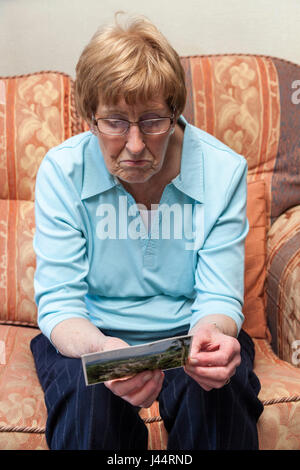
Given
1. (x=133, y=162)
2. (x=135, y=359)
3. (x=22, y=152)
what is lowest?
(x=135, y=359)

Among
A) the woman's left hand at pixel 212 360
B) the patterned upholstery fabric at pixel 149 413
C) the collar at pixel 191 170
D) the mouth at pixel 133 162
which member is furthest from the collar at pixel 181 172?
the patterned upholstery fabric at pixel 149 413

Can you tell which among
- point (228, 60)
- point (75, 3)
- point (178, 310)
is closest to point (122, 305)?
point (178, 310)

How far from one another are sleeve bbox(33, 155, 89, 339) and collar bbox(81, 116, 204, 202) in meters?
0.05

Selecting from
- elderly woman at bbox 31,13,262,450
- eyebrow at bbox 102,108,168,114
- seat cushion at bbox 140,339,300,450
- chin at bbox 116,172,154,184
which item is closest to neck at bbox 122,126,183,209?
elderly woman at bbox 31,13,262,450

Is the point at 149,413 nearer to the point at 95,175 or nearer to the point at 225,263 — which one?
the point at 225,263

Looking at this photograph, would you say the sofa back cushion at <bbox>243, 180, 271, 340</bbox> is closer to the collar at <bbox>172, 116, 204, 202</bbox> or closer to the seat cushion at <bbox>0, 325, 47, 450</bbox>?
the collar at <bbox>172, 116, 204, 202</bbox>

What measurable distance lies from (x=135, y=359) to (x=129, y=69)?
0.56m

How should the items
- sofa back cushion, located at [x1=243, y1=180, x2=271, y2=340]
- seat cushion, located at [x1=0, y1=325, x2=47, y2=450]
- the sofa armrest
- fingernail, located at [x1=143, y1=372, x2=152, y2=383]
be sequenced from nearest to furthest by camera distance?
fingernail, located at [x1=143, y1=372, x2=152, y2=383], seat cushion, located at [x1=0, y1=325, x2=47, y2=450], the sofa armrest, sofa back cushion, located at [x1=243, y1=180, x2=271, y2=340]

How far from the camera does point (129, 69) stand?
3.71ft

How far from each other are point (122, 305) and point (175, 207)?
0.28 meters

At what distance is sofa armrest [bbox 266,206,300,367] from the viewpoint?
1.52 meters

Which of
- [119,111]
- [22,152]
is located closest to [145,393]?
[119,111]

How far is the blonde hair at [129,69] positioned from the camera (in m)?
1.13

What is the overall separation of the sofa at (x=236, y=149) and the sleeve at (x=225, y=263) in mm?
273
